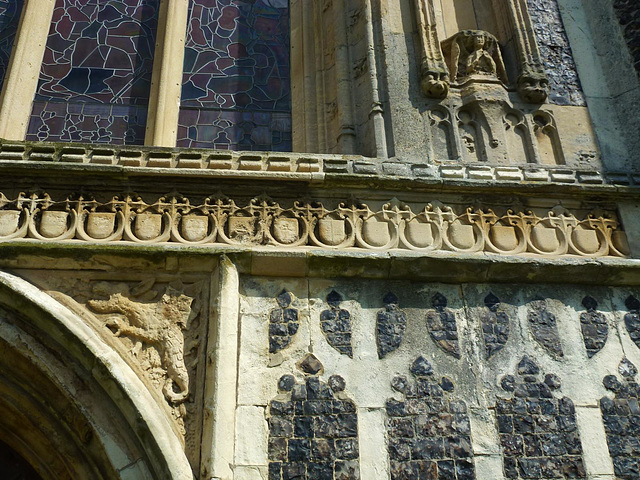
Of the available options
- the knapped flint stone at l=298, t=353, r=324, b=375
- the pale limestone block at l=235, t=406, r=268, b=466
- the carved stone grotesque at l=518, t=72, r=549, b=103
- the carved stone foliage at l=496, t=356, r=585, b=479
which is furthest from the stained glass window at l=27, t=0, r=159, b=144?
the carved stone foliage at l=496, t=356, r=585, b=479

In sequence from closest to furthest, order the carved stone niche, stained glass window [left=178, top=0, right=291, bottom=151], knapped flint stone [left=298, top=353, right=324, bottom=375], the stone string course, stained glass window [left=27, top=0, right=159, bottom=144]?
knapped flint stone [left=298, top=353, right=324, bottom=375] → the stone string course → the carved stone niche → stained glass window [left=27, top=0, right=159, bottom=144] → stained glass window [left=178, top=0, right=291, bottom=151]

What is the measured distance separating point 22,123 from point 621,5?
505cm

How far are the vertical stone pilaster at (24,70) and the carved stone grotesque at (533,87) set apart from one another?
386cm

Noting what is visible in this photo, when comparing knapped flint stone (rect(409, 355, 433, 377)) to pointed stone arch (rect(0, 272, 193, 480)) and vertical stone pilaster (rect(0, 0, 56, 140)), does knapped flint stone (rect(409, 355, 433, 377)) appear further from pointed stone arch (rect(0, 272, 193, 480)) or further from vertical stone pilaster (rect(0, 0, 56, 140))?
vertical stone pilaster (rect(0, 0, 56, 140))

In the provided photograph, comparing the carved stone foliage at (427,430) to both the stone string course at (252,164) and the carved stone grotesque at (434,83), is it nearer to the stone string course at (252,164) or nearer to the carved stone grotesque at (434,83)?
the stone string course at (252,164)

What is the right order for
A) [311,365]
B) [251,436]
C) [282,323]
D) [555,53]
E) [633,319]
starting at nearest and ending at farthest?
[251,436] < [311,365] < [282,323] < [633,319] < [555,53]

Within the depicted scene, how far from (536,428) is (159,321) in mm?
2281

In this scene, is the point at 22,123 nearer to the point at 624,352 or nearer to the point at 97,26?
the point at 97,26

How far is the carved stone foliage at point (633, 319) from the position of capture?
4.69m

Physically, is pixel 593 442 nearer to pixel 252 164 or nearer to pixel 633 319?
pixel 633 319

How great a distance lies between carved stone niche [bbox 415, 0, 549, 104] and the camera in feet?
18.8

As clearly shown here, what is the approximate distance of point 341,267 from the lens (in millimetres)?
4668

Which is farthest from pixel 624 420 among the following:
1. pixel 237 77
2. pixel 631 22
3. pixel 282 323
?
pixel 237 77

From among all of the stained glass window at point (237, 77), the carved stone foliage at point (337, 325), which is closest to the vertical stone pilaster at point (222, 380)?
the carved stone foliage at point (337, 325)
